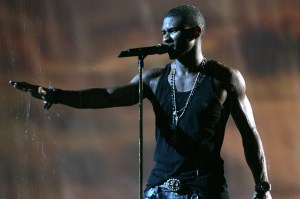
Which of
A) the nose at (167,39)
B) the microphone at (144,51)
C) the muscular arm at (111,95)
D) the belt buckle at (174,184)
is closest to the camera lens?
the microphone at (144,51)

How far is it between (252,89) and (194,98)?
1881 mm

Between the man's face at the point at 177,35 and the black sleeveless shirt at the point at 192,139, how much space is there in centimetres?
17

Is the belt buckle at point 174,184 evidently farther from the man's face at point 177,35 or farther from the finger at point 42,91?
the finger at point 42,91

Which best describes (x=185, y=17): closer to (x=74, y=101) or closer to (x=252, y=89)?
(x=74, y=101)

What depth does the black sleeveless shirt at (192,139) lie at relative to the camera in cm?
232

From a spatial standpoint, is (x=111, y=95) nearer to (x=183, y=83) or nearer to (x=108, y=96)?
(x=108, y=96)

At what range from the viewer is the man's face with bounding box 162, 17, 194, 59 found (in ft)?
7.93

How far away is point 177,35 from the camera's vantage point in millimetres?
2443

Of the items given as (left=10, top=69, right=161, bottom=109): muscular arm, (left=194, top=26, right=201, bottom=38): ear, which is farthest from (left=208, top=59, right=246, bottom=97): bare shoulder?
(left=10, top=69, right=161, bottom=109): muscular arm

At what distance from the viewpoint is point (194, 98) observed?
2.42 meters

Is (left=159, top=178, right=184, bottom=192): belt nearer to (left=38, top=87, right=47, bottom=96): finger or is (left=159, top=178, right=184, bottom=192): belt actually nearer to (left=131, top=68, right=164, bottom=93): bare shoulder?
(left=131, top=68, right=164, bottom=93): bare shoulder

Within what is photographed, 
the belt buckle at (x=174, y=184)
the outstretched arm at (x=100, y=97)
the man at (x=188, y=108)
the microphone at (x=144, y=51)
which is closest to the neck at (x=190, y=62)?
the man at (x=188, y=108)

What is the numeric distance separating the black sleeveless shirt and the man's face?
0.17 meters

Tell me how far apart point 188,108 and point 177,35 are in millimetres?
330
